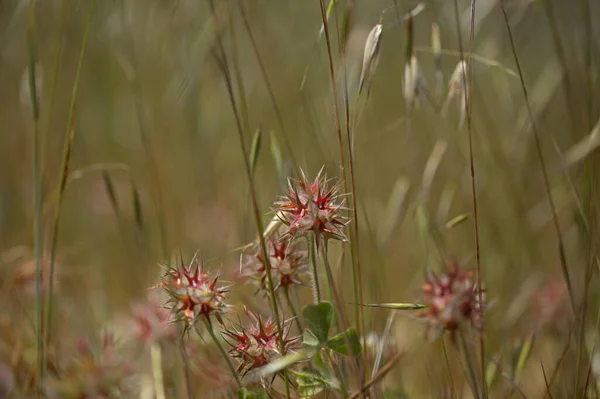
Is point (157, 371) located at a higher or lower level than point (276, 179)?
lower

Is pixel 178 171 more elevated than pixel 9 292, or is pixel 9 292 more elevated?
pixel 178 171

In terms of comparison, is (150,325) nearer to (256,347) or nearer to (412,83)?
(256,347)

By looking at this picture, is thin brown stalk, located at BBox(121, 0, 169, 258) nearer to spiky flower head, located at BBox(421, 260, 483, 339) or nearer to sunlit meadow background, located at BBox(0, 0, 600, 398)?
sunlit meadow background, located at BBox(0, 0, 600, 398)

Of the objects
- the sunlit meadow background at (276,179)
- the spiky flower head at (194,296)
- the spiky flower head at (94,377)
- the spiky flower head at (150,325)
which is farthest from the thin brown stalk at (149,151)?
the spiky flower head at (194,296)

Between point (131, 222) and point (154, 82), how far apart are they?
1.91 ft

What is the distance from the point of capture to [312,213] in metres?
0.88

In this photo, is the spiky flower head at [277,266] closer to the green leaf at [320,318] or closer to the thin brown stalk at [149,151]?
the green leaf at [320,318]

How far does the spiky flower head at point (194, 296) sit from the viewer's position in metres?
0.90

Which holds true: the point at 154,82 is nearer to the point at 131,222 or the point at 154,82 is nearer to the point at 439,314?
the point at 131,222

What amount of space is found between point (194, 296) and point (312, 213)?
8.1 inches

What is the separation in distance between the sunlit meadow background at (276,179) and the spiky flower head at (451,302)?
0.07 meters

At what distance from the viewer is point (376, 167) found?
2.74 meters

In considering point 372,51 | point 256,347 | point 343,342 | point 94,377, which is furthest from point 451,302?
point 94,377

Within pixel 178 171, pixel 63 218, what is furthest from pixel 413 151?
pixel 63 218
